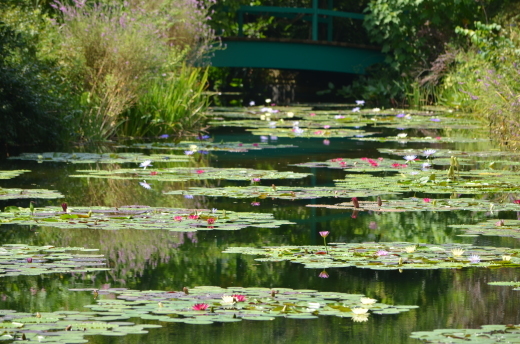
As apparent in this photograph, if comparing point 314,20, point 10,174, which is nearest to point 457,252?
point 10,174

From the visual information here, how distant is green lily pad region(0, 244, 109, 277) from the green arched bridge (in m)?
16.1

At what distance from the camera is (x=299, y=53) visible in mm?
20797

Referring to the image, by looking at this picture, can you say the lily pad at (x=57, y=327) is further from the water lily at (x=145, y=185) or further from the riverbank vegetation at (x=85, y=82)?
the riverbank vegetation at (x=85, y=82)

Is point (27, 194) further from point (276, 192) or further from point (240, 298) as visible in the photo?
point (240, 298)

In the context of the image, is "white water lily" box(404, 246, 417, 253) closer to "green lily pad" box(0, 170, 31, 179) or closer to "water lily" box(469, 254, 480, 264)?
"water lily" box(469, 254, 480, 264)

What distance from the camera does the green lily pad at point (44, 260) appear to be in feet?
12.8

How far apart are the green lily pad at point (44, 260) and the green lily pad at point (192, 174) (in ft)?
8.34

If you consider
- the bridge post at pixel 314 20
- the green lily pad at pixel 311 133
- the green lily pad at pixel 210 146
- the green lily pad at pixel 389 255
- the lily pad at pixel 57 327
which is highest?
the bridge post at pixel 314 20

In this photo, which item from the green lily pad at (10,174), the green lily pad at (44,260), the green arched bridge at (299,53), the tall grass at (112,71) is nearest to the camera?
the green lily pad at (44,260)

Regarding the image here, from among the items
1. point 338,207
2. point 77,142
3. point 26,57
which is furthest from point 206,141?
point 338,207

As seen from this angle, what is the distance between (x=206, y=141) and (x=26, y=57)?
7.08 ft

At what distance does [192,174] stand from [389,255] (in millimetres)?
3234

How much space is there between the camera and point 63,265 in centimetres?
403

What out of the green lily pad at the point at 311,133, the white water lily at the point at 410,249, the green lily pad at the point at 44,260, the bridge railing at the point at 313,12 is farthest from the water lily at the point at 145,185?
the bridge railing at the point at 313,12
